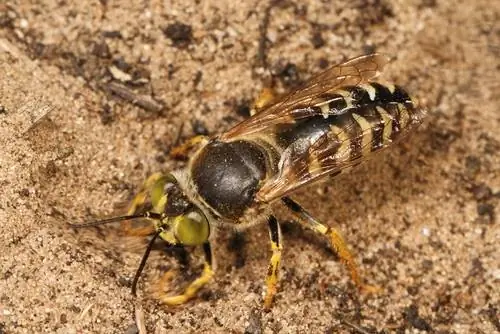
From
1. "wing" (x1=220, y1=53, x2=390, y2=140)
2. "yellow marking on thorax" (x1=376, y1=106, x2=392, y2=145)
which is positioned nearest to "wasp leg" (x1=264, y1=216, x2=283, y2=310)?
"wing" (x1=220, y1=53, x2=390, y2=140)

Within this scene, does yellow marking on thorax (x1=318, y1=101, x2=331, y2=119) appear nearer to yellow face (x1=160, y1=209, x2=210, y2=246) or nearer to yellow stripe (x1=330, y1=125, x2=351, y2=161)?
yellow stripe (x1=330, y1=125, x2=351, y2=161)

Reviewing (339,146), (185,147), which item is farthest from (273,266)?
(185,147)

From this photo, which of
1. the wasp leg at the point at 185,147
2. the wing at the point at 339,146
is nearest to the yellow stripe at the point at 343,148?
the wing at the point at 339,146

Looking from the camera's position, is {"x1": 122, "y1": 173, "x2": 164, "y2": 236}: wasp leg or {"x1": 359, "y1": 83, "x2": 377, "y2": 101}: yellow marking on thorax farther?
{"x1": 122, "y1": 173, "x2": 164, "y2": 236}: wasp leg

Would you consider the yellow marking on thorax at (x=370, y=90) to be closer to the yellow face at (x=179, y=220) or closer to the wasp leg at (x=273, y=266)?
the wasp leg at (x=273, y=266)

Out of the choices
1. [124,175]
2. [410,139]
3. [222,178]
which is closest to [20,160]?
[124,175]

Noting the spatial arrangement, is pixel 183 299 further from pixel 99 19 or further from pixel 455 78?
pixel 455 78
